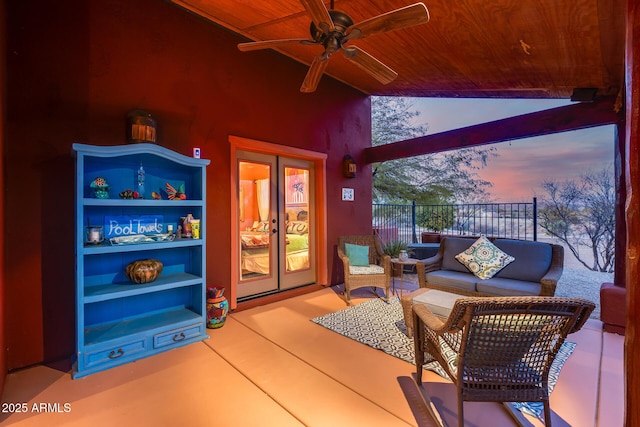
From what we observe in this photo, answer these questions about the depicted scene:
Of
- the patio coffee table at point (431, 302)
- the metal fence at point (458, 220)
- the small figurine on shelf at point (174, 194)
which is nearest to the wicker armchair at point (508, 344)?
the patio coffee table at point (431, 302)

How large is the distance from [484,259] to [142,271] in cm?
388

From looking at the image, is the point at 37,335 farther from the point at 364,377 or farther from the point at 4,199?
the point at 364,377

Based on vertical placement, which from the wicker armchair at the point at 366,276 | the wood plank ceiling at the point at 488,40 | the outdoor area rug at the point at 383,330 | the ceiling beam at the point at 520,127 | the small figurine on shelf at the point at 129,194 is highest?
the wood plank ceiling at the point at 488,40

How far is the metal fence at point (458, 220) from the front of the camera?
6.54 meters

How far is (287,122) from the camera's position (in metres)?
4.16

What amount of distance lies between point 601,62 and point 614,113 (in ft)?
2.43

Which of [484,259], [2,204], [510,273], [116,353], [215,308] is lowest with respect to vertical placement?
[116,353]

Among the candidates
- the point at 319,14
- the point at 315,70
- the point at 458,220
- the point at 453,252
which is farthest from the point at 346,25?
the point at 458,220

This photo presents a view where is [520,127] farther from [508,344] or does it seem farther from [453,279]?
[508,344]

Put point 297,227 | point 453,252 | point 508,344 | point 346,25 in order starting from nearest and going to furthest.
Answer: point 508,344, point 346,25, point 453,252, point 297,227

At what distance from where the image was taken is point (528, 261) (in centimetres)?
331

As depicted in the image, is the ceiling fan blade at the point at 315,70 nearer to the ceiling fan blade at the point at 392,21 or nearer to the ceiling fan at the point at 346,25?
the ceiling fan at the point at 346,25

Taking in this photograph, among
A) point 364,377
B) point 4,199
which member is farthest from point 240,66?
point 364,377

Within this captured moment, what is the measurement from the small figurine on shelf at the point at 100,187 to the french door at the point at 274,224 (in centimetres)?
150
